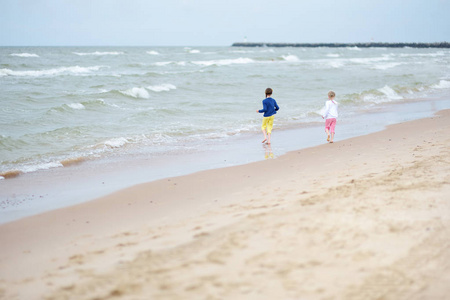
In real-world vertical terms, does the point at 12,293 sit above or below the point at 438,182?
below

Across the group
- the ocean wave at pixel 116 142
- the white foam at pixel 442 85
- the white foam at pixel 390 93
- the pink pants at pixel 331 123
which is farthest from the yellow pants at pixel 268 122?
the white foam at pixel 442 85

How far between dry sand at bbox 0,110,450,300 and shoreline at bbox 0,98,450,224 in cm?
59

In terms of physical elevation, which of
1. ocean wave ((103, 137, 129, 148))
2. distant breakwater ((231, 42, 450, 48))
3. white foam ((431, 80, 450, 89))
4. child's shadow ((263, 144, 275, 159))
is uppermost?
distant breakwater ((231, 42, 450, 48))

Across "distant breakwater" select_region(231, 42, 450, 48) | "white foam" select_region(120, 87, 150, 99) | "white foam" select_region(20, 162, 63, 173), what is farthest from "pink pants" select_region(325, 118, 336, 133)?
"distant breakwater" select_region(231, 42, 450, 48)

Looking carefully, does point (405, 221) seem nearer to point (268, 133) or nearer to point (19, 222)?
point (19, 222)

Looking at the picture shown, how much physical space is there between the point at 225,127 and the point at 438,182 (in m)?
8.99

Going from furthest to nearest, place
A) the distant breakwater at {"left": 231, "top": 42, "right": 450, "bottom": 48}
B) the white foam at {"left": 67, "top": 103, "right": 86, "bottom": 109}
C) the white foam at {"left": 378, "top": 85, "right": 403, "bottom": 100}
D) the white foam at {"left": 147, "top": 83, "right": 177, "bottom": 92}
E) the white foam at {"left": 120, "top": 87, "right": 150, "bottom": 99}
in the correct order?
the distant breakwater at {"left": 231, "top": 42, "right": 450, "bottom": 48} < the white foam at {"left": 147, "top": 83, "right": 177, "bottom": 92} < the white foam at {"left": 378, "top": 85, "right": 403, "bottom": 100} < the white foam at {"left": 120, "top": 87, "right": 150, "bottom": 99} < the white foam at {"left": 67, "top": 103, "right": 86, "bottom": 109}

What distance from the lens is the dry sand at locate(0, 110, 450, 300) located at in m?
3.53

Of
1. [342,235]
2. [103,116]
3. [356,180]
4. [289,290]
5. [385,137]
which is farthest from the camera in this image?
[103,116]

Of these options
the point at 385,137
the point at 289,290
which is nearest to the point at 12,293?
the point at 289,290

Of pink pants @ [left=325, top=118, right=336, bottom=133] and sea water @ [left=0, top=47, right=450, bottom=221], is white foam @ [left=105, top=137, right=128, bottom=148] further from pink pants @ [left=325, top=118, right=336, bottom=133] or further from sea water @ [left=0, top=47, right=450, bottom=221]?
pink pants @ [left=325, top=118, right=336, bottom=133]

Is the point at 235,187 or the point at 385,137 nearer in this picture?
the point at 235,187

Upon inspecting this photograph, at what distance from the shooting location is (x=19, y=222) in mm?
5988

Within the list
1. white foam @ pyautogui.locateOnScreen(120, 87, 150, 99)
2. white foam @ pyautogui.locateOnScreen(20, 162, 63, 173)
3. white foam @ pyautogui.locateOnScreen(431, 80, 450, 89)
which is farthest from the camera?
white foam @ pyautogui.locateOnScreen(431, 80, 450, 89)
